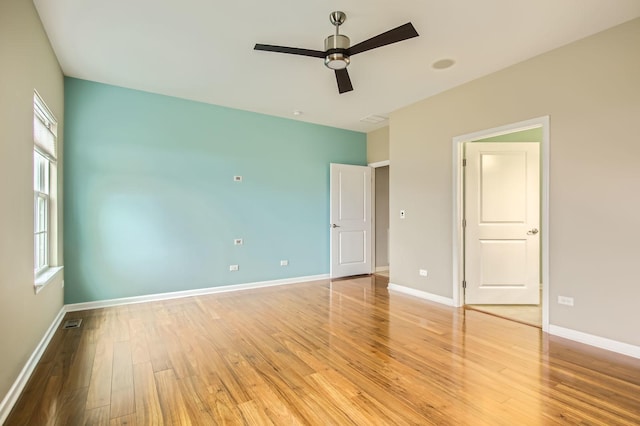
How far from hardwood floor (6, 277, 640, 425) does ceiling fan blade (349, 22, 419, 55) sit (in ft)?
8.29

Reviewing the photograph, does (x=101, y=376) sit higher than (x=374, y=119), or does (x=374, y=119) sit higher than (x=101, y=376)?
(x=374, y=119)

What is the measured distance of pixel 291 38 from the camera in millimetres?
2977

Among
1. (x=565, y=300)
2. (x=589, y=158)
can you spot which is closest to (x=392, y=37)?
(x=589, y=158)

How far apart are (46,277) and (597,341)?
5.20 meters

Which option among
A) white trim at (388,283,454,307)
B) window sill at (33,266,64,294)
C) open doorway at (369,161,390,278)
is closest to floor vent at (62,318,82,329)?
window sill at (33,266,64,294)

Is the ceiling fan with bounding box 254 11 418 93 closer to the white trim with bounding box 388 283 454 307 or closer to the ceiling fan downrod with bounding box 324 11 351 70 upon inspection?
the ceiling fan downrod with bounding box 324 11 351 70

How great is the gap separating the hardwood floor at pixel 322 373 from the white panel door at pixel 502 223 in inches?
27.9

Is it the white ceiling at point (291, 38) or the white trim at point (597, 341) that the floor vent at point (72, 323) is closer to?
the white ceiling at point (291, 38)

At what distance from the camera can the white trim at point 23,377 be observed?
6.30 feet

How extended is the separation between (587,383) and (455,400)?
3.41ft

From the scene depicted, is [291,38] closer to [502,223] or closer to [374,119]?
[374,119]

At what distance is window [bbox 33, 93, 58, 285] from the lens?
3.10 meters

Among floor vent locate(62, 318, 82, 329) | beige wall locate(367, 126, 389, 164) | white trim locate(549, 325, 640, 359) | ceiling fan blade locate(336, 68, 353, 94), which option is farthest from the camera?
beige wall locate(367, 126, 389, 164)

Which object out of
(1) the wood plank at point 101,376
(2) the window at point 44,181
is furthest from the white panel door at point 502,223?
(2) the window at point 44,181
